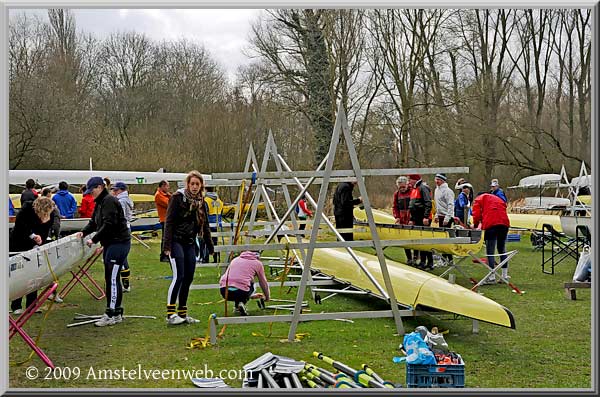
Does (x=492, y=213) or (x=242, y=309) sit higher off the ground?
(x=492, y=213)

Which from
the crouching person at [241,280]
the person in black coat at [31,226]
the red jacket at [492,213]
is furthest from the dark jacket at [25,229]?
the red jacket at [492,213]

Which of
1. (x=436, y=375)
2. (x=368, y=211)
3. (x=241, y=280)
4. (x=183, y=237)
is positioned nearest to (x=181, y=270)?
(x=183, y=237)

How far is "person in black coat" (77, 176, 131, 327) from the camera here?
7.35 meters

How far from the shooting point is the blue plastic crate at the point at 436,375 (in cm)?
475

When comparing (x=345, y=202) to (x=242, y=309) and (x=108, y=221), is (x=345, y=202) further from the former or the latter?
(x=108, y=221)

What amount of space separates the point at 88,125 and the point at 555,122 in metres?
16.2

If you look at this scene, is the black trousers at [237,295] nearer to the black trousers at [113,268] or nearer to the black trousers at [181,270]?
the black trousers at [181,270]

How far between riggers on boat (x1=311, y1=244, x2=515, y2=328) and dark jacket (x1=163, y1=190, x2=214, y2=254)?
2.01 m

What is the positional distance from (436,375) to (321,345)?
1.71 meters

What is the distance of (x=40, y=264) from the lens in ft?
20.3

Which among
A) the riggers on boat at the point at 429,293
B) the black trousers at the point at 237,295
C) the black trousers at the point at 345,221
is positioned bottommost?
the black trousers at the point at 237,295

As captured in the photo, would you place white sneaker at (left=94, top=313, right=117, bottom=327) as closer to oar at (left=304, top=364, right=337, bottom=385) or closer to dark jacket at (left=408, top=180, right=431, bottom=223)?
oar at (left=304, top=364, right=337, bottom=385)

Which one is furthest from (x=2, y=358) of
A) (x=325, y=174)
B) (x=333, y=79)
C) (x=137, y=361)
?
(x=333, y=79)

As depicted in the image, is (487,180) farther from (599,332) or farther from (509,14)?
(599,332)
